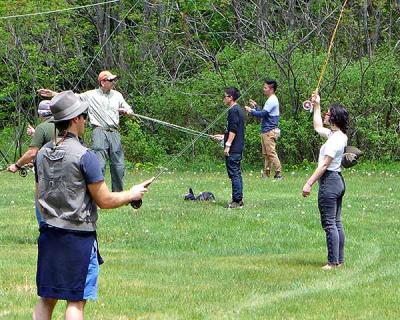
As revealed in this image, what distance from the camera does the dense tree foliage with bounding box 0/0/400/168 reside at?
2378 centimetres

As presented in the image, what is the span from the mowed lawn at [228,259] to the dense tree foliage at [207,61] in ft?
19.9

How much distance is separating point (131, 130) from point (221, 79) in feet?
9.48

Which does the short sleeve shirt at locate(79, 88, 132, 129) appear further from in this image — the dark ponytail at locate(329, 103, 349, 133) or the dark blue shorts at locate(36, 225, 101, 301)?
the dark blue shorts at locate(36, 225, 101, 301)

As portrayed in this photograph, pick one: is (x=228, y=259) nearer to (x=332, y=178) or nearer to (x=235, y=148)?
(x=332, y=178)

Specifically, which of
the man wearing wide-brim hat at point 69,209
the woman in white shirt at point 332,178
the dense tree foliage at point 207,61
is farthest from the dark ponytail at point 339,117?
the dense tree foliage at point 207,61

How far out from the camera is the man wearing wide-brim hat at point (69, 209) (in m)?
6.21

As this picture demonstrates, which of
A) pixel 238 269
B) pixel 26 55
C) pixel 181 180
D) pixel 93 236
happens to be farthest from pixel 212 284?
pixel 26 55

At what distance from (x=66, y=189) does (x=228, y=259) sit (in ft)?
16.5

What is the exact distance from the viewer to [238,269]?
1026 centimetres

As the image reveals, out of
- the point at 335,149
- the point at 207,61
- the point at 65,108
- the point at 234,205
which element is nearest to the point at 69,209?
the point at 65,108

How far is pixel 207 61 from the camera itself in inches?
1072

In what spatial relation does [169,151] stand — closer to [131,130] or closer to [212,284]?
[131,130]

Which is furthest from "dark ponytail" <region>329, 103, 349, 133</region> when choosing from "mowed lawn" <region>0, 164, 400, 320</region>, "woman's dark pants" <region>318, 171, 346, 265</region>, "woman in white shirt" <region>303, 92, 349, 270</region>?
"mowed lawn" <region>0, 164, 400, 320</region>

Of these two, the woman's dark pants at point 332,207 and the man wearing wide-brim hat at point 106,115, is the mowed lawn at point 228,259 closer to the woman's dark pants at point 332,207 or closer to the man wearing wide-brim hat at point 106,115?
the woman's dark pants at point 332,207
